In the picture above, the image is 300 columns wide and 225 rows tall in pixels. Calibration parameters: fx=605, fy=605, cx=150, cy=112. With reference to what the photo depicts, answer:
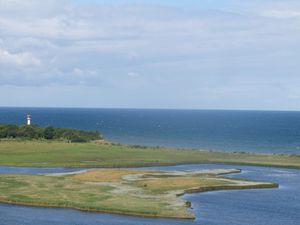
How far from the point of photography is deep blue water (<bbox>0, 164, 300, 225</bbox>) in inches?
2468

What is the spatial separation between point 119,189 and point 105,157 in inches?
1651

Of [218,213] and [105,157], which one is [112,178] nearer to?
[218,213]

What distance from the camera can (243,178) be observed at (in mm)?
96812

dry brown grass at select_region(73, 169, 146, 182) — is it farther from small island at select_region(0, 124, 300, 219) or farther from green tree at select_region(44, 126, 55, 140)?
green tree at select_region(44, 126, 55, 140)

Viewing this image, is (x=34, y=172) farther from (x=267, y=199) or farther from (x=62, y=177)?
(x=267, y=199)

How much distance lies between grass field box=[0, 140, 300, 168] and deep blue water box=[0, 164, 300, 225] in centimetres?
3555

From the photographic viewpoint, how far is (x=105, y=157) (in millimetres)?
123000

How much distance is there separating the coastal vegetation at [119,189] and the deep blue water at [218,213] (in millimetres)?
1828

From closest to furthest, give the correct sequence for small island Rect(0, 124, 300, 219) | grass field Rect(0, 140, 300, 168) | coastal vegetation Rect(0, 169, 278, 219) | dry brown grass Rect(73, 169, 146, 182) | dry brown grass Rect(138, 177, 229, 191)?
coastal vegetation Rect(0, 169, 278, 219), small island Rect(0, 124, 300, 219), dry brown grass Rect(138, 177, 229, 191), dry brown grass Rect(73, 169, 146, 182), grass field Rect(0, 140, 300, 168)

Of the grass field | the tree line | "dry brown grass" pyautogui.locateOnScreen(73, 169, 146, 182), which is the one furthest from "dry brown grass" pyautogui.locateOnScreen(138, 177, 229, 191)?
the tree line

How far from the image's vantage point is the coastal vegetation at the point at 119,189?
68438mm

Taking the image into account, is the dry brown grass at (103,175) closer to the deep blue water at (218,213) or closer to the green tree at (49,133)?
the deep blue water at (218,213)

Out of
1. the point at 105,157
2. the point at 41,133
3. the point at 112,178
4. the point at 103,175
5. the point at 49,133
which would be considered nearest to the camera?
the point at 112,178

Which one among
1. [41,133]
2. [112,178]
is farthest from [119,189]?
[41,133]
